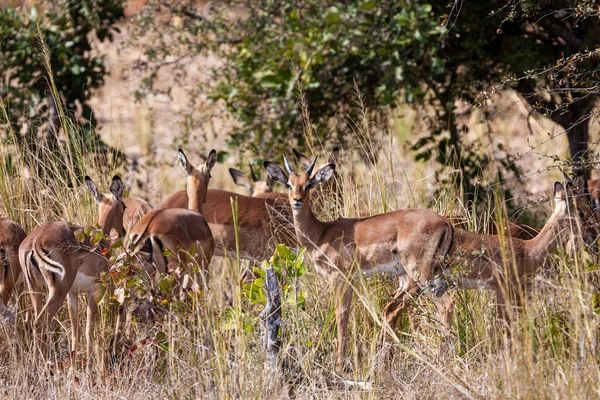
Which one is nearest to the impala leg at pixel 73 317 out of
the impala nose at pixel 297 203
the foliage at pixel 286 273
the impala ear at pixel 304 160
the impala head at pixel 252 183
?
the foliage at pixel 286 273

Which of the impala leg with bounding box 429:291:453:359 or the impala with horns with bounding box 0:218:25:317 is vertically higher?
the impala with horns with bounding box 0:218:25:317

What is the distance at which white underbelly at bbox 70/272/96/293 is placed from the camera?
18.2 ft

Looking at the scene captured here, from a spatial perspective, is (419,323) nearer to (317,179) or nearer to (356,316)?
(356,316)

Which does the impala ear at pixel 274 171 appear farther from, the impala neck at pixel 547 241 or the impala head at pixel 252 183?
the impala head at pixel 252 183

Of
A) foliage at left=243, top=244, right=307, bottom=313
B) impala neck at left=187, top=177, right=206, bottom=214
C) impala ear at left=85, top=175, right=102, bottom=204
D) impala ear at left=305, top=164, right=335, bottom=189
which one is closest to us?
foliage at left=243, top=244, right=307, bottom=313

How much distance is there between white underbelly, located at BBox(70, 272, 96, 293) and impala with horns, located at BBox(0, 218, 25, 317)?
15.0 inches

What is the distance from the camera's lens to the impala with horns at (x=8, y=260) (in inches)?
223

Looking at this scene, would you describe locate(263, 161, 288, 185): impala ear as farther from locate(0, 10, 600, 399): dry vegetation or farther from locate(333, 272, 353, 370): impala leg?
locate(333, 272, 353, 370): impala leg

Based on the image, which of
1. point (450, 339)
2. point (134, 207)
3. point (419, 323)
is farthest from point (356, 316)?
point (134, 207)

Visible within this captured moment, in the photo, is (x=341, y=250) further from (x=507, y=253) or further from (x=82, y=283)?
(x=82, y=283)

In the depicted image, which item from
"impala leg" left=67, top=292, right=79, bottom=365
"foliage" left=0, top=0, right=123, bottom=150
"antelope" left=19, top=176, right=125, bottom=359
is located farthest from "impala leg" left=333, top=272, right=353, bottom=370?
"foliage" left=0, top=0, right=123, bottom=150

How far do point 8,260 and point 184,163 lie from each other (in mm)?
1755

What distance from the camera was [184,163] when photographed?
7078mm

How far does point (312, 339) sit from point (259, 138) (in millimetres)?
3721
